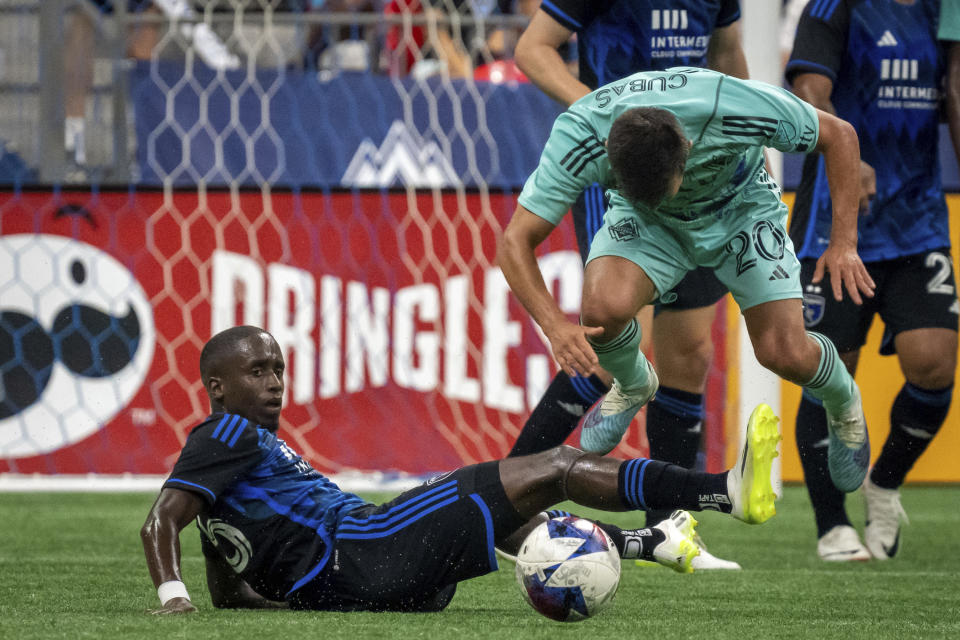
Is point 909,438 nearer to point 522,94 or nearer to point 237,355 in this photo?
point 237,355

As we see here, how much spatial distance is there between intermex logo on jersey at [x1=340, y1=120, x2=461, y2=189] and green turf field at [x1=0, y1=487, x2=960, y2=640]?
2302mm

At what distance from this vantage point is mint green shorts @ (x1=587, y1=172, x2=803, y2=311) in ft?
10.6

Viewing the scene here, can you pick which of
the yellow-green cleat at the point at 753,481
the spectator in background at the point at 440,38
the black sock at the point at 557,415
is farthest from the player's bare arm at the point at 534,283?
the spectator in background at the point at 440,38

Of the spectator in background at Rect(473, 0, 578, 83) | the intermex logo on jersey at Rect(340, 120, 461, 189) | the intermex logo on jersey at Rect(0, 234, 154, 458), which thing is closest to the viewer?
the intermex logo on jersey at Rect(0, 234, 154, 458)

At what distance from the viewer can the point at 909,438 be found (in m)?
4.04

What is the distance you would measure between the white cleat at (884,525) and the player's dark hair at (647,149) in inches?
66.7

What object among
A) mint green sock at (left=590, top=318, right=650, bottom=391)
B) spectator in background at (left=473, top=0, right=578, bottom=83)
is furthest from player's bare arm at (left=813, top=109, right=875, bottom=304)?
spectator in background at (left=473, top=0, right=578, bottom=83)

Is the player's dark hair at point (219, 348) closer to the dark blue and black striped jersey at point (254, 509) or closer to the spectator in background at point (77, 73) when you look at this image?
the dark blue and black striped jersey at point (254, 509)

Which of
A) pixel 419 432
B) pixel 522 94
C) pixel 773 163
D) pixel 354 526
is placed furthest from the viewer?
pixel 522 94

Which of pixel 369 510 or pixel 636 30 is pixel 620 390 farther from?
pixel 636 30

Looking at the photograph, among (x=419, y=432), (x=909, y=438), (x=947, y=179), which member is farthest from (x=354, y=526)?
(x=947, y=179)

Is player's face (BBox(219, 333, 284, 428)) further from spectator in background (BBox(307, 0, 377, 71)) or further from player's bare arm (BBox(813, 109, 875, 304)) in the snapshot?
spectator in background (BBox(307, 0, 377, 71))

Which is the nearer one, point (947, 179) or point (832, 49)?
point (832, 49)

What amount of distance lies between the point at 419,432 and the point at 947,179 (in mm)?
3155
